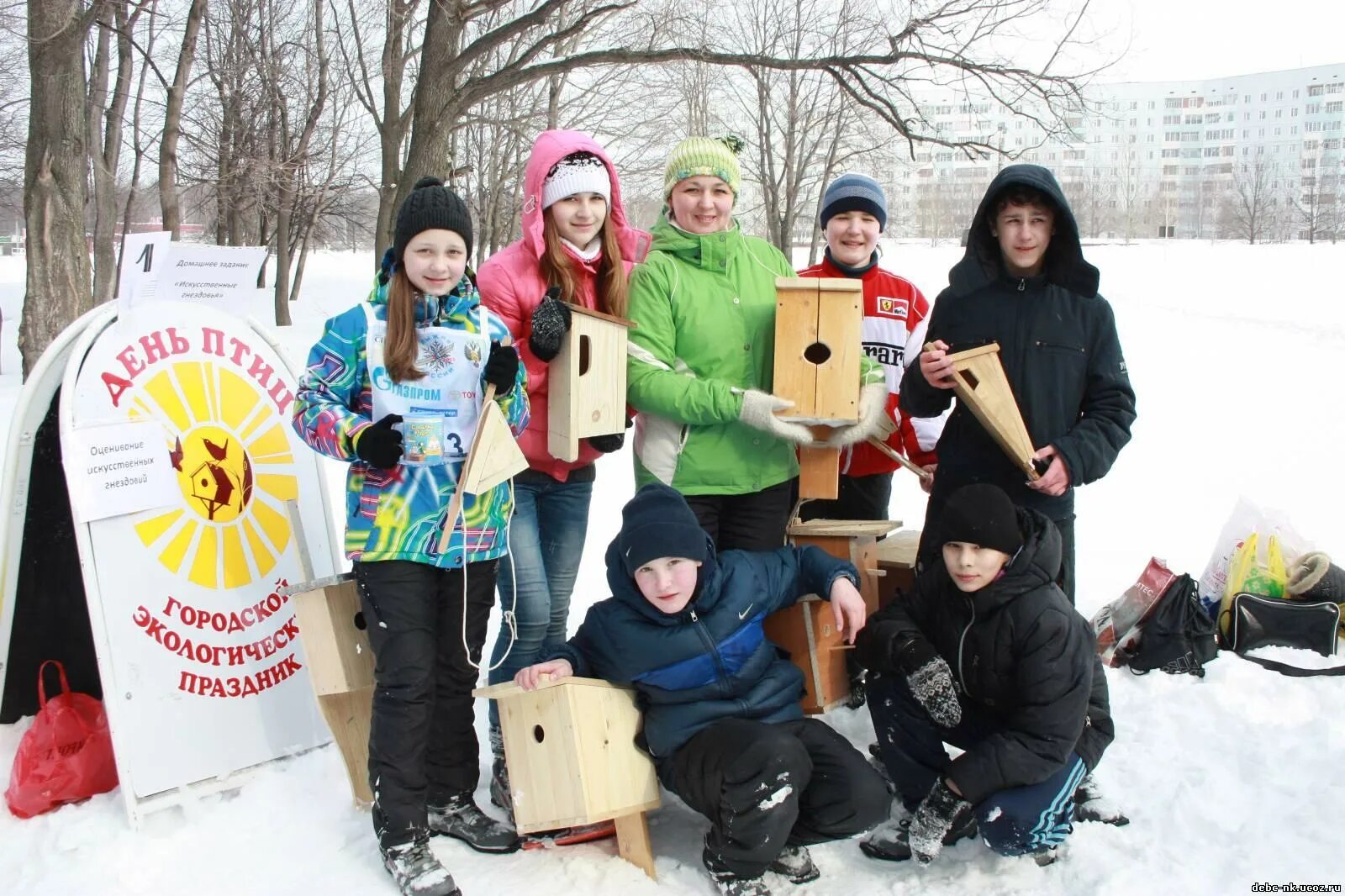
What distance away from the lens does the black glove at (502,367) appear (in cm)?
280

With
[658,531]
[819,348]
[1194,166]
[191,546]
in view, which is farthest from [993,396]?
[1194,166]

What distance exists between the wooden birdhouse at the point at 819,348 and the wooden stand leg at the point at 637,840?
133 cm

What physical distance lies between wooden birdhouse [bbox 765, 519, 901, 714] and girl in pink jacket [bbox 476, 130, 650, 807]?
2.54 feet

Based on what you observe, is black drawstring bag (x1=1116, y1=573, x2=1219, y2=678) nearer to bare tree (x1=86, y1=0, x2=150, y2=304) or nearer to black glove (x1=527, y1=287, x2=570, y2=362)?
black glove (x1=527, y1=287, x2=570, y2=362)

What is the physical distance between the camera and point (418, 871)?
8.93ft

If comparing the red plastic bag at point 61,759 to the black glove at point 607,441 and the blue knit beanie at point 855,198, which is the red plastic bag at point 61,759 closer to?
the black glove at point 607,441

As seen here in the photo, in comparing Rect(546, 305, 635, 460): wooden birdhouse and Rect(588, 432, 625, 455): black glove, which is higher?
Rect(546, 305, 635, 460): wooden birdhouse

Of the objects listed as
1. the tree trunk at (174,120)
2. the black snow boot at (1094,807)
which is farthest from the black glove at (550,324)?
the tree trunk at (174,120)

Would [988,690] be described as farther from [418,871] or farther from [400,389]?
[400,389]

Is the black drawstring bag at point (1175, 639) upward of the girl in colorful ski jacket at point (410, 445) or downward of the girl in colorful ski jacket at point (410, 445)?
downward

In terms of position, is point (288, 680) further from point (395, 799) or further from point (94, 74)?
point (94, 74)

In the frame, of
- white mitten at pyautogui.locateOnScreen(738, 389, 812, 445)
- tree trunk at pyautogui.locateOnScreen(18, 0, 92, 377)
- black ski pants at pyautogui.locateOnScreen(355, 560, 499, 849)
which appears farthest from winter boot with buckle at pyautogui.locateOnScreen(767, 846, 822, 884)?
tree trunk at pyautogui.locateOnScreen(18, 0, 92, 377)

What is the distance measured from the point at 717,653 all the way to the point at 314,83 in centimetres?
2204

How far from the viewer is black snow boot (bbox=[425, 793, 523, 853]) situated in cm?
298
